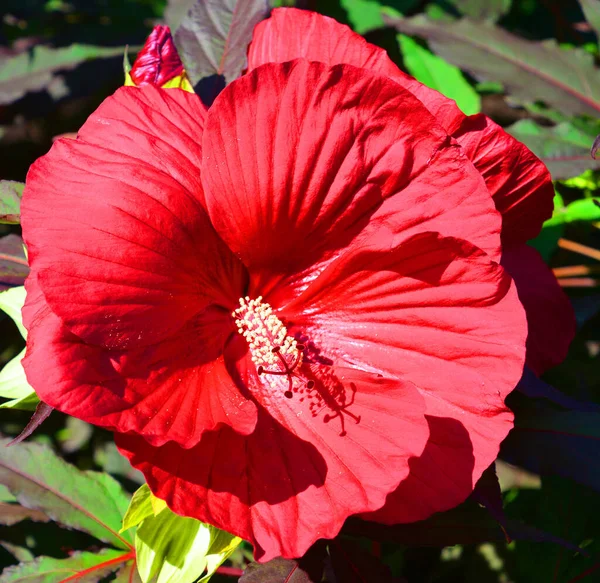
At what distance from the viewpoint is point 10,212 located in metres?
1.14

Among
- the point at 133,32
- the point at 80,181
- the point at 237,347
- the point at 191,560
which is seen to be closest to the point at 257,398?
the point at 237,347

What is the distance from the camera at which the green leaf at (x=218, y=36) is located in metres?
1.24

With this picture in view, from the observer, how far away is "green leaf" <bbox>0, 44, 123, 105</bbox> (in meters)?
1.84

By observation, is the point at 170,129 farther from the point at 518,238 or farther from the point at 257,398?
the point at 518,238

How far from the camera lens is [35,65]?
6.17 ft

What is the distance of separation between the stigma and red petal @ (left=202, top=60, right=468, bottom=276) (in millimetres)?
121

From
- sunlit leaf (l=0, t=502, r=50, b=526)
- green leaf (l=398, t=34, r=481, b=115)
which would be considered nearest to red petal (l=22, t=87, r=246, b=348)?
sunlit leaf (l=0, t=502, r=50, b=526)

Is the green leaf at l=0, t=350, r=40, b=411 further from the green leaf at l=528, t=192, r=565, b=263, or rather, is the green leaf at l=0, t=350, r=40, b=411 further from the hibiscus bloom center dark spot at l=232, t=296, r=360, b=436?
the green leaf at l=528, t=192, r=565, b=263

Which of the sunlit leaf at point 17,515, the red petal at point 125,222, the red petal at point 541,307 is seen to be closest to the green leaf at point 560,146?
the red petal at point 541,307

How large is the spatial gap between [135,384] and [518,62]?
119cm

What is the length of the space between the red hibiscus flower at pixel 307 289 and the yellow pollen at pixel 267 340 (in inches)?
0.5

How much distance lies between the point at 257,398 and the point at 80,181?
0.40 m

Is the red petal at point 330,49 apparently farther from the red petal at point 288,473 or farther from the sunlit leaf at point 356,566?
the sunlit leaf at point 356,566

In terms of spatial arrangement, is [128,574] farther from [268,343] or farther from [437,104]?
[437,104]
